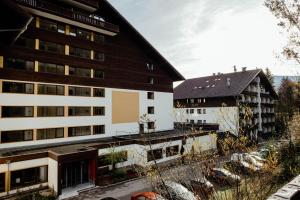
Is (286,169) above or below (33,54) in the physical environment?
below

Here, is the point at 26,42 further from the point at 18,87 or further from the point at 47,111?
the point at 47,111

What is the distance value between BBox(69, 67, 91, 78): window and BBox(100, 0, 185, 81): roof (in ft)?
27.6

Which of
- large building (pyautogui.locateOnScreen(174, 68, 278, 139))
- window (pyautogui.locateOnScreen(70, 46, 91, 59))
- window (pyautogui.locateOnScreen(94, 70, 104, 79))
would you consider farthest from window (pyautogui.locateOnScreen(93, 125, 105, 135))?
large building (pyautogui.locateOnScreen(174, 68, 278, 139))

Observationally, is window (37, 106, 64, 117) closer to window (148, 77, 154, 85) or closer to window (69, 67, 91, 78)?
window (69, 67, 91, 78)

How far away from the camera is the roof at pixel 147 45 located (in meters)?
31.7

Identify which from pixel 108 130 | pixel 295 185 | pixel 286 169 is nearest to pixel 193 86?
pixel 108 130

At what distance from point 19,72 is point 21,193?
11037 millimetres

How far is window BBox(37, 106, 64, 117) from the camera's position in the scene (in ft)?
82.7

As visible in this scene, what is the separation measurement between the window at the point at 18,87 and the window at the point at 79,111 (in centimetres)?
477

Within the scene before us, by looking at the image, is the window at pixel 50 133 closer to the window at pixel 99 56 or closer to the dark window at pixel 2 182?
the dark window at pixel 2 182

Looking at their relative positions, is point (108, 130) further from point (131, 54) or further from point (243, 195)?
point (243, 195)

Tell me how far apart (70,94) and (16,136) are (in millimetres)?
6979

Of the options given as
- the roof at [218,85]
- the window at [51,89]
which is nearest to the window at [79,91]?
the window at [51,89]

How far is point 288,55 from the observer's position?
18844mm
